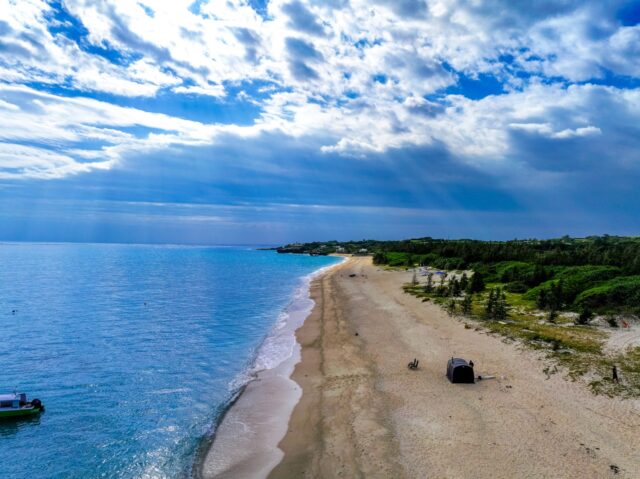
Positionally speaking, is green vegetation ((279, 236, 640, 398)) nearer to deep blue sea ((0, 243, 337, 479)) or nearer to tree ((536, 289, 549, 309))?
tree ((536, 289, 549, 309))

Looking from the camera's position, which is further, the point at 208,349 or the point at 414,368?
the point at 208,349

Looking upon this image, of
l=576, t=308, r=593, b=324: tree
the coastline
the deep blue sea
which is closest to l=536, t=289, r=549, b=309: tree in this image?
l=576, t=308, r=593, b=324: tree

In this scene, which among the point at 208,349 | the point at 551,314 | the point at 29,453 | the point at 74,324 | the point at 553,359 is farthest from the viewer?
the point at 74,324

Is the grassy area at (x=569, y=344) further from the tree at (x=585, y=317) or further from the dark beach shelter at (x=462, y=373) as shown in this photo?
the dark beach shelter at (x=462, y=373)

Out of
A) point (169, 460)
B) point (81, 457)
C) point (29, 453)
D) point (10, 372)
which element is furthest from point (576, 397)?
point (10, 372)

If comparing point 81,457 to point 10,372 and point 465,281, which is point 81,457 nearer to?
point 10,372

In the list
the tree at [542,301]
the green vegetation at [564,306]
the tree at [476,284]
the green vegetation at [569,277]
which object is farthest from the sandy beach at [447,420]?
the tree at [476,284]
